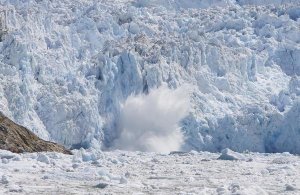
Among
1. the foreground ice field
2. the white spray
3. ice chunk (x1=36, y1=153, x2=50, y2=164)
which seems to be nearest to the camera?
the foreground ice field

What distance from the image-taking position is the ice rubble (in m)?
27.4

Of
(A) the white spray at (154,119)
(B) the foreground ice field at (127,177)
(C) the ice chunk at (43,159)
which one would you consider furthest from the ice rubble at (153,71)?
(C) the ice chunk at (43,159)

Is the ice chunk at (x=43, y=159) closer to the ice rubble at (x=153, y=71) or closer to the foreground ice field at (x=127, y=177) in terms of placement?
the foreground ice field at (x=127, y=177)

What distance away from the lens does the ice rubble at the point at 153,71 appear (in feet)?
90.0

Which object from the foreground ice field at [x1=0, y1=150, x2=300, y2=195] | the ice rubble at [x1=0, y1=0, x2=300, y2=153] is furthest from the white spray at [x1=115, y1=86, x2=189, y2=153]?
the foreground ice field at [x1=0, y1=150, x2=300, y2=195]

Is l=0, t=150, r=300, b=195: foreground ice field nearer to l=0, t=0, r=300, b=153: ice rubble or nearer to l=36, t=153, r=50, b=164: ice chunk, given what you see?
l=36, t=153, r=50, b=164: ice chunk

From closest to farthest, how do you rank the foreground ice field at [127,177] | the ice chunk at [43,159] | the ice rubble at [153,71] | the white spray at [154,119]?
the foreground ice field at [127,177] → the ice chunk at [43,159] → the ice rubble at [153,71] → the white spray at [154,119]

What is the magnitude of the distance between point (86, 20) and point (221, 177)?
25290 mm

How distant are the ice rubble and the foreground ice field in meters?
14.4

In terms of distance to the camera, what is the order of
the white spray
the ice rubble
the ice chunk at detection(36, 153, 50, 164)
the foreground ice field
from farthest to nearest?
the white spray, the ice rubble, the ice chunk at detection(36, 153, 50, 164), the foreground ice field

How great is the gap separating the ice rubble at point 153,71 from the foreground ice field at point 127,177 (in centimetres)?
1441

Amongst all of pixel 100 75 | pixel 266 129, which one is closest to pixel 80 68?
pixel 100 75

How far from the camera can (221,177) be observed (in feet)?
36.3

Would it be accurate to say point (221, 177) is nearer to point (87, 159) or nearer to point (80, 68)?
point (87, 159)
